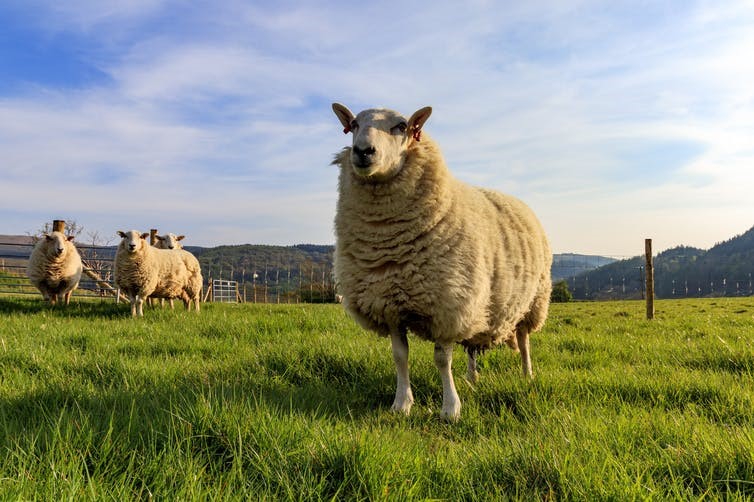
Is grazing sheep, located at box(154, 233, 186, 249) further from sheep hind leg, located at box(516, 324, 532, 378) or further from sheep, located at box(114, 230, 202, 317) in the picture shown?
sheep hind leg, located at box(516, 324, 532, 378)

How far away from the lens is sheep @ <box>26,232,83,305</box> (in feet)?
42.1

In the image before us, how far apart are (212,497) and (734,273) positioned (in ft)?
430

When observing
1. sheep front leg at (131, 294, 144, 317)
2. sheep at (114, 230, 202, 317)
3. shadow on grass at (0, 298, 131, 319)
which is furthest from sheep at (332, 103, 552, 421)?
shadow on grass at (0, 298, 131, 319)

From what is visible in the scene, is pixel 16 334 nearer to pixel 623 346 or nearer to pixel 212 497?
pixel 212 497

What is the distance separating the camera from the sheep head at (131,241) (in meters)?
11.0

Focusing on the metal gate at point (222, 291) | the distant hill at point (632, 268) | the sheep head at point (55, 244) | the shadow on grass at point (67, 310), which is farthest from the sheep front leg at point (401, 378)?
the distant hill at point (632, 268)

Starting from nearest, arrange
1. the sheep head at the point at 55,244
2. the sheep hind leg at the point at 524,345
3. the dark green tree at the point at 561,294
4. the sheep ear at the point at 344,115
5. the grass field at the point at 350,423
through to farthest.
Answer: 1. the grass field at the point at 350,423
2. the sheep ear at the point at 344,115
3. the sheep hind leg at the point at 524,345
4. the sheep head at the point at 55,244
5. the dark green tree at the point at 561,294

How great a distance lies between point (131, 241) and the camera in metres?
11.1

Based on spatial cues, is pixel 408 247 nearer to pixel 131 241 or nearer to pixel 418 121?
pixel 418 121

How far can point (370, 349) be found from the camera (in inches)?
217

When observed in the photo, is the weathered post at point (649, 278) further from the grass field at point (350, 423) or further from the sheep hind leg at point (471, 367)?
the sheep hind leg at point (471, 367)

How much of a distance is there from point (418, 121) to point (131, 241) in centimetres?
866

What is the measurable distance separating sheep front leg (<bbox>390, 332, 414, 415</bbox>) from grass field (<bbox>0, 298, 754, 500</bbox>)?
0.13 metres

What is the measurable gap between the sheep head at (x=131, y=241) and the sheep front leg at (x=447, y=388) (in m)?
8.84
